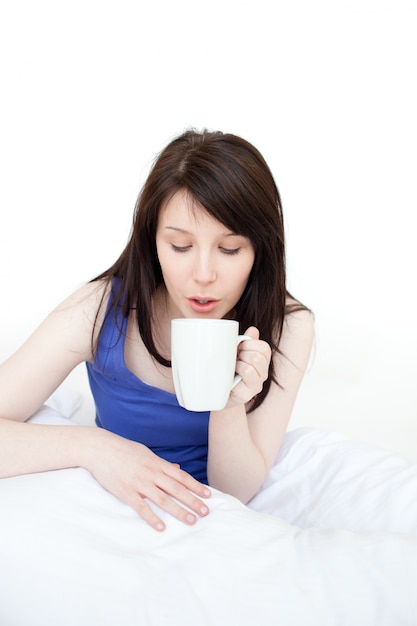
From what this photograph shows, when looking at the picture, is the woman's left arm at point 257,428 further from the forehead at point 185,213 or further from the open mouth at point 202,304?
the forehead at point 185,213

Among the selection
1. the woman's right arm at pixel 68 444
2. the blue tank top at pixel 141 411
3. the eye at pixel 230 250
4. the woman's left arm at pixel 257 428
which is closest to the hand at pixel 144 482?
the woman's right arm at pixel 68 444

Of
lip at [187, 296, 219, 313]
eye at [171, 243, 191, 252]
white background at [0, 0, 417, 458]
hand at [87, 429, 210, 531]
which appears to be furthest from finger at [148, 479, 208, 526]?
white background at [0, 0, 417, 458]

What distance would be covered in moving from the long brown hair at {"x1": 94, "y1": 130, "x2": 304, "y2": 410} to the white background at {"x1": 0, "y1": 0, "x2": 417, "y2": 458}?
1.61m

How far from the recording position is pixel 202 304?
1353 mm

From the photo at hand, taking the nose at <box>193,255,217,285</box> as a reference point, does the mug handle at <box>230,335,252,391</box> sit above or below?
below

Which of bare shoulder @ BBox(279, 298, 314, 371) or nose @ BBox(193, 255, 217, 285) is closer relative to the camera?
nose @ BBox(193, 255, 217, 285)

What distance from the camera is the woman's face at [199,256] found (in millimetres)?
1295

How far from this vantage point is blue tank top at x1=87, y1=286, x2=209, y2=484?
156cm

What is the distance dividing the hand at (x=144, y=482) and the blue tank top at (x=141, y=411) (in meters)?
0.31

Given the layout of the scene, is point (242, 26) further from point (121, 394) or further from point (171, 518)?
point (171, 518)

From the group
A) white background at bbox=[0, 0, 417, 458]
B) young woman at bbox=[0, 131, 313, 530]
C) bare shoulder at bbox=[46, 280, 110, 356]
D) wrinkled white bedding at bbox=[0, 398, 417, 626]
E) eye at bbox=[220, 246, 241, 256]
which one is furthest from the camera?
white background at bbox=[0, 0, 417, 458]

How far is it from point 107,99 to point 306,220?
1.22m

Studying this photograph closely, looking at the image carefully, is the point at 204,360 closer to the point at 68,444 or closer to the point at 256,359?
the point at 256,359

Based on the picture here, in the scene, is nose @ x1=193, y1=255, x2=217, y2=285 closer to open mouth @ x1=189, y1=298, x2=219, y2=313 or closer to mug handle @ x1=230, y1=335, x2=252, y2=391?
open mouth @ x1=189, y1=298, x2=219, y2=313
